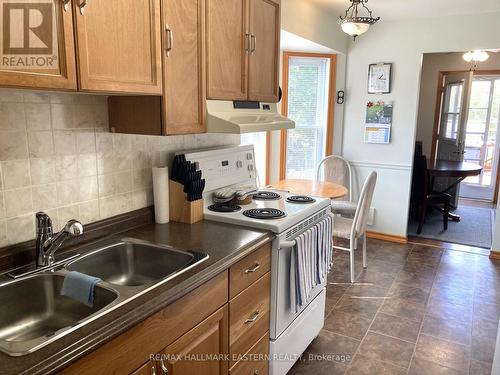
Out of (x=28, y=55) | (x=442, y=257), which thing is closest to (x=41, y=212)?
(x=28, y=55)

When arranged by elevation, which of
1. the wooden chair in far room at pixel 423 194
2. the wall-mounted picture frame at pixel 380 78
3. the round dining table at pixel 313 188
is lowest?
the wooden chair in far room at pixel 423 194

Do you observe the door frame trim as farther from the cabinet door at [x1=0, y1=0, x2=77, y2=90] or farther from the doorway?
the cabinet door at [x1=0, y1=0, x2=77, y2=90]

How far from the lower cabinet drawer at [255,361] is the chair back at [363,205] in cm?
158

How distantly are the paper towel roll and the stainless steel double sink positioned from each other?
13.8 inches

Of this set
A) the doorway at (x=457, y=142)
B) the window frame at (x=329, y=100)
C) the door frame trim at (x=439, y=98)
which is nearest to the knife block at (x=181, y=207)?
the window frame at (x=329, y=100)

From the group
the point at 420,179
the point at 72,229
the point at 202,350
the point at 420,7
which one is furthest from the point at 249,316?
the point at 420,179

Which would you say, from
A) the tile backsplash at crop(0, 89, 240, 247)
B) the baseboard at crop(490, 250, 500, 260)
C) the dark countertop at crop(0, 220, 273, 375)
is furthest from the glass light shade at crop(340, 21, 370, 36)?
the baseboard at crop(490, 250, 500, 260)

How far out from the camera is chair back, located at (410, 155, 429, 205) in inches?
182

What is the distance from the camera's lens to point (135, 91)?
1454 mm

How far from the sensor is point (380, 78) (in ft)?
13.6

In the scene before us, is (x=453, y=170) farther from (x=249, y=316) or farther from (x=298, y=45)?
(x=249, y=316)

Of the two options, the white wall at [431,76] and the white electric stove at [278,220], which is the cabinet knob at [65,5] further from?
the white wall at [431,76]

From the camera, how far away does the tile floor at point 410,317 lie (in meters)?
2.31

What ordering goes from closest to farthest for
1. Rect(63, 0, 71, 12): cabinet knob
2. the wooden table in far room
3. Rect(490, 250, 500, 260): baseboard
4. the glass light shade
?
1. Rect(63, 0, 71, 12): cabinet knob
2. the glass light shade
3. Rect(490, 250, 500, 260): baseboard
4. the wooden table in far room
